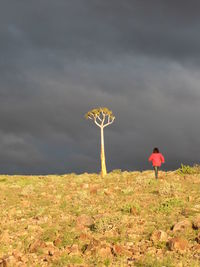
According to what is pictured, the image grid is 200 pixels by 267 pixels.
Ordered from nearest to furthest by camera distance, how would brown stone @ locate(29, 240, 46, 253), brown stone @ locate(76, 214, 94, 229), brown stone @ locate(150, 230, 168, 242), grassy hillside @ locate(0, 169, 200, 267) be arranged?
grassy hillside @ locate(0, 169, 200, 267)
brown stone @ locate(150, 230, 168, 242)
brown stone @ locate(29, 240, 46, 253)
brown stone @ locate(76, 214, 94, 229)

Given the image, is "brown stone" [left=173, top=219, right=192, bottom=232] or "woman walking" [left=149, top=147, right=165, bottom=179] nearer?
"brown stone" [left=173, top=219, right=192, bottom=232]

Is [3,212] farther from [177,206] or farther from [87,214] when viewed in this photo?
[177,206]

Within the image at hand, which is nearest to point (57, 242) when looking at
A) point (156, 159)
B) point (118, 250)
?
point (118, 250)

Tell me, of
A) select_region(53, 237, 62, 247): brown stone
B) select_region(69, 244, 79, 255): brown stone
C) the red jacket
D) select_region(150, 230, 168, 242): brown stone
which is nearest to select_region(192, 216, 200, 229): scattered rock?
select_region(150, 230, 168, 242): brown stone

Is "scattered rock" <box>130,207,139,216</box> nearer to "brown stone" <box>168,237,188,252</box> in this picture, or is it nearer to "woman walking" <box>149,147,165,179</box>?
"brown stone" <box>168,237,188,252</box>

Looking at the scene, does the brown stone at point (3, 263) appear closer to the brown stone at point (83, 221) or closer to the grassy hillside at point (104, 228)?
the grassy hillside at point (104, 228)

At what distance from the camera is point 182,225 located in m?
12.8

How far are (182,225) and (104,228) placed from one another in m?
2.44

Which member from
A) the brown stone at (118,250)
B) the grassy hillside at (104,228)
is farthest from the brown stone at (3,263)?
the brown stone at (118,250)

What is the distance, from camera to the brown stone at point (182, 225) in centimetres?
1258

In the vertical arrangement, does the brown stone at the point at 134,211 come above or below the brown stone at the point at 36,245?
above

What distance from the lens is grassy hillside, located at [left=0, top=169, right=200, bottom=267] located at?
431 inches

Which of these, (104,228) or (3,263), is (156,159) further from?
(3,263)

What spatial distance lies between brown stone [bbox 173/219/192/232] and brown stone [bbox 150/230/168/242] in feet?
2.57
